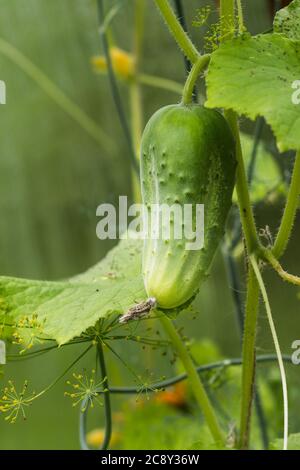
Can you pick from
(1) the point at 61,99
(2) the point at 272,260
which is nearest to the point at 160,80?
(1) the point at 61,99

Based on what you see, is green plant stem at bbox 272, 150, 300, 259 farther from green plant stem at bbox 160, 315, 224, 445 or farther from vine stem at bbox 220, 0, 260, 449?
green plant stem at bbox 160, 315, 224, 445

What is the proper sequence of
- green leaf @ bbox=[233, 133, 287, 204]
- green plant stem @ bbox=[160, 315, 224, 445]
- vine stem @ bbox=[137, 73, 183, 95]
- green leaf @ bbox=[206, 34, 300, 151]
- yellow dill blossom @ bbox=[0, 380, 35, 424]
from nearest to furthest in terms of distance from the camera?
1. green leaf @ bbox=[206, 34, 300, 151]
2. yellow dill blossom @ bbox=[0, 380, 35, 424]
3. green plant stem @ bbox=[160, 315, 224, 445]
4. green leaf @ bbox=[233, 133, 287, 204]
5. vine stem @ bbox=[137, 73, 183, 95]

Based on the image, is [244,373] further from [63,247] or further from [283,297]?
[63,247]

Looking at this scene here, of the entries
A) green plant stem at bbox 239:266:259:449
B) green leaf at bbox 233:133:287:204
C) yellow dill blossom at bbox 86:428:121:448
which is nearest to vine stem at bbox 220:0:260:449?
green plant stem at bbox 239:266:259:449

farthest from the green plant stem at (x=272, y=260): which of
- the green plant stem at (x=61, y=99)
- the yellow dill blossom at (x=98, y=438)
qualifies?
the green plant stem at (x=61, y=99)

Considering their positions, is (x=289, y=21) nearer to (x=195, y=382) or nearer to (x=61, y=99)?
(x=195, y=382)

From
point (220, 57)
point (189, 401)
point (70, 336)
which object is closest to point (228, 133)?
point (220, 57)

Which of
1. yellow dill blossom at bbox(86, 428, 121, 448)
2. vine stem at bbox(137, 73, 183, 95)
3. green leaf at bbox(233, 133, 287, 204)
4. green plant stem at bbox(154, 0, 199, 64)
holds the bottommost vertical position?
yellow dill blossom at bbox(86, 428, 121, 448)
